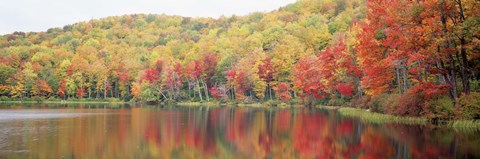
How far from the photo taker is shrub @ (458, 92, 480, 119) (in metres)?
22.7

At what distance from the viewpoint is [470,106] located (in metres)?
23.0

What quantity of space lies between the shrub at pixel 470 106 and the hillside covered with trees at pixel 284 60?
0.18ft

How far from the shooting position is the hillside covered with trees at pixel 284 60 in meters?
24.8

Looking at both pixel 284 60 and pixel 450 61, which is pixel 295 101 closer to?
pixel 284 60

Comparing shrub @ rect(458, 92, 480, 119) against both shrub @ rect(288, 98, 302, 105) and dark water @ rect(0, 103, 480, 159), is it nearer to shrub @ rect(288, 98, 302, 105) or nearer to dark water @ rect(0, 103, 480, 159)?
dark water @ rect(0, 103, 480, 159)

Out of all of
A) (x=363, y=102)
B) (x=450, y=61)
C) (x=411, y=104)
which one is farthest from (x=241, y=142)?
(x=363, y=102)

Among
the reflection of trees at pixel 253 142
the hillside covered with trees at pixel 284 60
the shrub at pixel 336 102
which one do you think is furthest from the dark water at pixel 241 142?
the shrub at pixel 336 102

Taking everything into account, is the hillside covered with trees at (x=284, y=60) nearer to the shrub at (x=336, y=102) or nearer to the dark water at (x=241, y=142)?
the shrub at (x=336, y=102)

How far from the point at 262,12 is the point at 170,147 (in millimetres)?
127634

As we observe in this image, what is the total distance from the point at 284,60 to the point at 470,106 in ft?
140

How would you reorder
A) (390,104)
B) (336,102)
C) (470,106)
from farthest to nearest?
1. (336,102)
2. (390,104)
3. (470,106)

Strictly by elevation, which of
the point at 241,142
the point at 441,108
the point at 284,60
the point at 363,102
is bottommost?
the point at 241,142

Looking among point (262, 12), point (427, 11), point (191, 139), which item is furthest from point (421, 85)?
point (262, 12)

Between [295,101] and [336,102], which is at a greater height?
[336,102]
